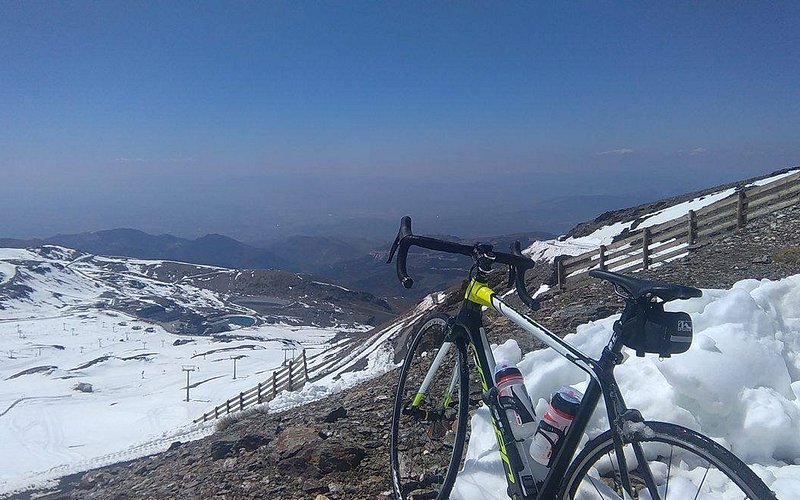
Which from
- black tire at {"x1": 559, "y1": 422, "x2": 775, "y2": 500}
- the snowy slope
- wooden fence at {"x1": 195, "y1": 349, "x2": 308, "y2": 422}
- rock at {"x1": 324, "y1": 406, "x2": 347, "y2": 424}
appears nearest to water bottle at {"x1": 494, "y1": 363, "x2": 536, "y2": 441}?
black tire at {"x1": 559, "y1": 422, "x2": 775, "y2": 500}

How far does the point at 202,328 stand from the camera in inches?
4343

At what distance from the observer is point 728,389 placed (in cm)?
346

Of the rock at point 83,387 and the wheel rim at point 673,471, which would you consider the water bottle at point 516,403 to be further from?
the rock at point 83,387

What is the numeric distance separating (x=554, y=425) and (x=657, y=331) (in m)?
0.75

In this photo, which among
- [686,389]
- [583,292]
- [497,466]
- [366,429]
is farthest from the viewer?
[583,292]

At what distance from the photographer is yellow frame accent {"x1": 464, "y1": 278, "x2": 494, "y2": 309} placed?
3.30m

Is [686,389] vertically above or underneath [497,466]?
above

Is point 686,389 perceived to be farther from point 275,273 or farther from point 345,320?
point 275,273

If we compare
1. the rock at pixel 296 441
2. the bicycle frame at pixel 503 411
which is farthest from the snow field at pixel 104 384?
the bicycle frame at pixel 503 411

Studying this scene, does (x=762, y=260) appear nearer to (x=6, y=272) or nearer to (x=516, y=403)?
(x=516, y=403)

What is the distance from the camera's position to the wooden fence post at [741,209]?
536 inches

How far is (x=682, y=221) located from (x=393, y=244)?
13.7m

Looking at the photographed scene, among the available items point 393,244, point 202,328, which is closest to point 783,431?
point 393,244

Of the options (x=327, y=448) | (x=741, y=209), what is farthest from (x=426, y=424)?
(x=741, y=209)
